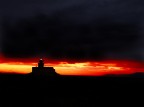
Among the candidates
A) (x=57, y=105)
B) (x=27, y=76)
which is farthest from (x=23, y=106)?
(x=27, y=76)

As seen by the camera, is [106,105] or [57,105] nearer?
[57,105]

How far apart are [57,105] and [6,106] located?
7.03 metres

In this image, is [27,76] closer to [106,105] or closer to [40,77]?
[40,77]

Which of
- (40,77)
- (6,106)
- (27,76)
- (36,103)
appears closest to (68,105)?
(36,103)

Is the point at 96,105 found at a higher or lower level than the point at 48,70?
lower

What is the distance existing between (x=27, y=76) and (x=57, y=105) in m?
39.4

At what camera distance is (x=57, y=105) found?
3897 centimetres

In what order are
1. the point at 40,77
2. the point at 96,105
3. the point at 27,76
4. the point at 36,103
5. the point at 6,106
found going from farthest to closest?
the point at 27,76 < the point at 40,77 < the point at 96,105 < the point at 36,103 < the point at 6,106

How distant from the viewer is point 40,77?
71.9 m

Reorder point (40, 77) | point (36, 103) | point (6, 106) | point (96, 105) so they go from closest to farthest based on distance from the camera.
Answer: point (6, 106), point (36, 103), point (96, 105), point (40, 77)

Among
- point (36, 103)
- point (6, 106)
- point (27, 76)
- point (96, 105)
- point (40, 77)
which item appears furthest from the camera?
point (27, 76)

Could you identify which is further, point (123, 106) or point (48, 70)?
point (48, 70)

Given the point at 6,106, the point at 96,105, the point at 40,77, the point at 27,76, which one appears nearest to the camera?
the point at 6,106

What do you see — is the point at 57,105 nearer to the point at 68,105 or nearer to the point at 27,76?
the point at 68,105
